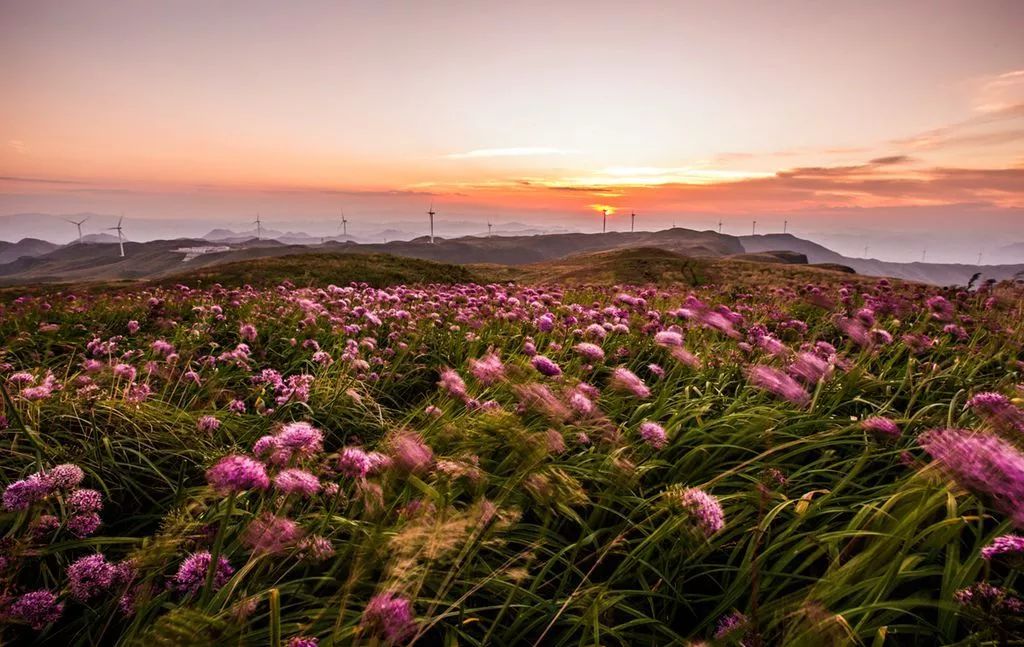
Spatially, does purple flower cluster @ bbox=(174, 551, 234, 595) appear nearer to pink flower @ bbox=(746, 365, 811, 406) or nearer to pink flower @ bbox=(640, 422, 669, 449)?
pink flower @ bbox=(640, 422, 669, 449)

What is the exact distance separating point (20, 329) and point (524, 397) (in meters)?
8.72

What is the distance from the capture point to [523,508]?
2.82 meters

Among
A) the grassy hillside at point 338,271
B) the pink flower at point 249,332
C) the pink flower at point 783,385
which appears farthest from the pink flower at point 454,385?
the grassy hillside at point 338,271

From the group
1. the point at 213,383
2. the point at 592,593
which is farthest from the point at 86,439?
the point at 592,593

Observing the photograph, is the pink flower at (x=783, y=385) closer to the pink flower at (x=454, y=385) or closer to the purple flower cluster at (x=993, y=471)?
the purple flower cluster at (x=993, y=471)

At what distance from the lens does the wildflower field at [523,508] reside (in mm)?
1977

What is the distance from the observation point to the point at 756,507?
2.82 meters

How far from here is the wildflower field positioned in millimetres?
1977

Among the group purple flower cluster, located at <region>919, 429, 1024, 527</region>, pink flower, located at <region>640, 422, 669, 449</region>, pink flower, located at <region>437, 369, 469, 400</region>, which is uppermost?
purple flower cluster, located at <region>919, 429, 1024, 527</region>

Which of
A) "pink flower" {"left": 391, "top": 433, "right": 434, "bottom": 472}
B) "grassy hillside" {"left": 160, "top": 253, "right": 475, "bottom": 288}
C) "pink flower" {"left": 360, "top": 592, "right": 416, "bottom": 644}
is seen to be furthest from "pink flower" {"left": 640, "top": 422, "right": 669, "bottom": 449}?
"grassy hillside" {"left": 160, "top": 253, "right": 475, "bottom": 288}

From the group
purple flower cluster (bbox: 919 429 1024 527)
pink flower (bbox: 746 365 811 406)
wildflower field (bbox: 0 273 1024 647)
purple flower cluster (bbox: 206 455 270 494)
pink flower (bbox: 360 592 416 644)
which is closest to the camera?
purple flower cluster (bbox: 919 429 1024 527)

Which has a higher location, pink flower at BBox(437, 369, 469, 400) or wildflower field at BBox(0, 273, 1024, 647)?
pink flower at BBox(437, 369, 469, 400)

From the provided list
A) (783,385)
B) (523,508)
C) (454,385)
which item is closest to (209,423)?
(454,385)

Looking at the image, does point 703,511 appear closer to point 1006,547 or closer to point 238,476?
point 1006,547
